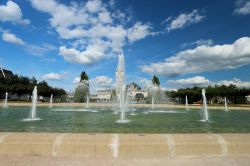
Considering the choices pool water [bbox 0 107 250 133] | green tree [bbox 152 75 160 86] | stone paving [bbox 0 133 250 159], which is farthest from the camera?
green tree [bbox 152 75 160 86]

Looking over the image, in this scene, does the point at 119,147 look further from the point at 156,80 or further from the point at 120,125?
the point at 156,80

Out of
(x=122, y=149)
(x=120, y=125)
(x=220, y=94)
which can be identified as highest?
(x=220, y=94)

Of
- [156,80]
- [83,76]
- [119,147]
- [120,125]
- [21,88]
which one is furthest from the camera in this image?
[156,80]

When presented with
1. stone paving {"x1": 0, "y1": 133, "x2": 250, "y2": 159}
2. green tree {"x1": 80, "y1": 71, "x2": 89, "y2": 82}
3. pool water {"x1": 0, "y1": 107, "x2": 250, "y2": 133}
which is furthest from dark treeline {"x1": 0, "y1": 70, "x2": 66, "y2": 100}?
stone paving {"x1": 0, "y1": 133, "x2": 250, "y2": 159}

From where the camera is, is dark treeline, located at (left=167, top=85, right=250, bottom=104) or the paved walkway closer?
the paved walkway

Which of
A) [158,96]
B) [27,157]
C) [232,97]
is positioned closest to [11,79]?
[158,96]

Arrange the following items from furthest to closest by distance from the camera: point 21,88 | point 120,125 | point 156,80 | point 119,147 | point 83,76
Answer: point 156,80
point 83,76
point 21,88
point 120,125
point 119,147

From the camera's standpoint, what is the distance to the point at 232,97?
3243 inches

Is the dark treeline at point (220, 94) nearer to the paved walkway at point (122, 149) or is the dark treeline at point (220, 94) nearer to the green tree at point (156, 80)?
the green tree at point (156, 80)

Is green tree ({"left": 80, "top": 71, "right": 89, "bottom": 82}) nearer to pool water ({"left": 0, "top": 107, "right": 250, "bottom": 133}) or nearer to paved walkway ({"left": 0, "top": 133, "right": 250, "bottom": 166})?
pool water ({"left": 0, "top": 107, "right": 250, "bottom": 133})

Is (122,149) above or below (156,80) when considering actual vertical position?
below

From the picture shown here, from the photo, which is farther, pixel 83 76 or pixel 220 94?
pixel 83 76

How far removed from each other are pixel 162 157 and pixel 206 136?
124 cm

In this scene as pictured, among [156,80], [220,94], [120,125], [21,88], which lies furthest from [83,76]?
[120,125]
